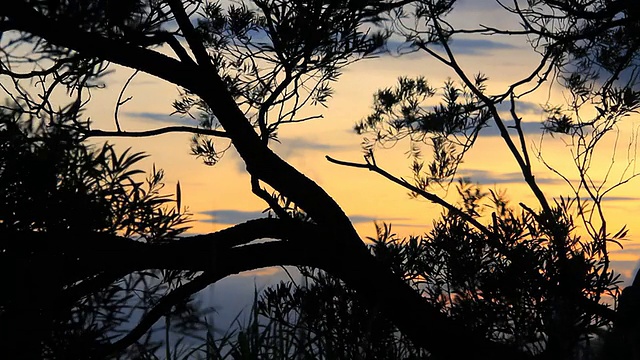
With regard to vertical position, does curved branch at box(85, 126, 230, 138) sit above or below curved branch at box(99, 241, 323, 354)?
above

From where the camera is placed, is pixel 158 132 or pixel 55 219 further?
pixel 158 132

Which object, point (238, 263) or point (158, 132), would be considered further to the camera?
point (158, 132)

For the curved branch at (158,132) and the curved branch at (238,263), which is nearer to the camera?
the curved branch at (238,263)

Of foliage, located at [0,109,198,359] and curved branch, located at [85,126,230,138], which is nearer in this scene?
foliage, located at [0,109,198,359]

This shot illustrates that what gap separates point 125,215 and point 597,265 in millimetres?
2448

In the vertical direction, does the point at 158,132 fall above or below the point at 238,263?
above

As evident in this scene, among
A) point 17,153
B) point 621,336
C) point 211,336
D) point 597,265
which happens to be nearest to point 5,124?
point 17,153

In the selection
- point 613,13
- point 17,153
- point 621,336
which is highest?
point 613,13

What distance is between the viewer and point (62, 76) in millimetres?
3445

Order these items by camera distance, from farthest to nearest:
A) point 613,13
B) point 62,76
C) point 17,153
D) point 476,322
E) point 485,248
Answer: point 613,13, point 485,248, point 476,322, point 62,76, point 17,153

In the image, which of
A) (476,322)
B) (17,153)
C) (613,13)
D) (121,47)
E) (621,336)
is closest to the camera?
(621,336)

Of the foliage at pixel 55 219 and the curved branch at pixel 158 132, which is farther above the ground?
the curved branch at pixel 158 132

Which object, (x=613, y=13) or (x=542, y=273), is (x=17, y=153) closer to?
(x=542, y=273)

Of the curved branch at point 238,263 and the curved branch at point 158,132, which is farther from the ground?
the curved branch at point 158,132
